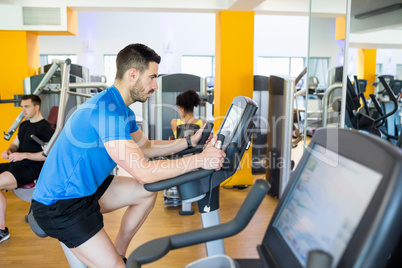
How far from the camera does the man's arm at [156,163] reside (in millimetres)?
1393

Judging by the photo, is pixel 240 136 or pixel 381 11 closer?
pixel 240 136

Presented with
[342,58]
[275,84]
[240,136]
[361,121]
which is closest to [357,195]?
[240,136]

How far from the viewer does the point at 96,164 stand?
163 cm

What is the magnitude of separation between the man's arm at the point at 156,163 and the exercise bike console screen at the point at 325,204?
1.82 ft

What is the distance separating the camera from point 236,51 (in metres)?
4.06

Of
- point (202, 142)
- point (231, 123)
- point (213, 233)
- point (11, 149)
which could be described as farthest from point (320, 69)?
point (11, 149)

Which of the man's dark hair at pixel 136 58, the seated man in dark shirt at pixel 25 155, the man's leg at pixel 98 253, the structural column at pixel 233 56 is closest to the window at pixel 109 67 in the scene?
the structural column at pixel 233 56

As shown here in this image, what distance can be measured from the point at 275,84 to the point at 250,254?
1.90 meters

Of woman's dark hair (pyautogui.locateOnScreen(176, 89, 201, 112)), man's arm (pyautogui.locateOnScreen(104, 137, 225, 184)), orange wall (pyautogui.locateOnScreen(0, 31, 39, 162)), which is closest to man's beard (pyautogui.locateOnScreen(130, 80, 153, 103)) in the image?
man's arm (pyautogui.locateOnScreen(104, 137, 225, 184))

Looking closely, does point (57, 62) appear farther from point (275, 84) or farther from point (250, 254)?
point (250, 254)

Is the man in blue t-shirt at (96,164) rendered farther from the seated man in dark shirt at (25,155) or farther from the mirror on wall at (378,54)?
the seated man in dark shirt at (25,155)

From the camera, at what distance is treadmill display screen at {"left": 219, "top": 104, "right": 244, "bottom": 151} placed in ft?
4.83

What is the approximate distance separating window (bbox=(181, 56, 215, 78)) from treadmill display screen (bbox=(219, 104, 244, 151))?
888 centimetres

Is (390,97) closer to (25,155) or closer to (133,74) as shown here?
(133,74)
